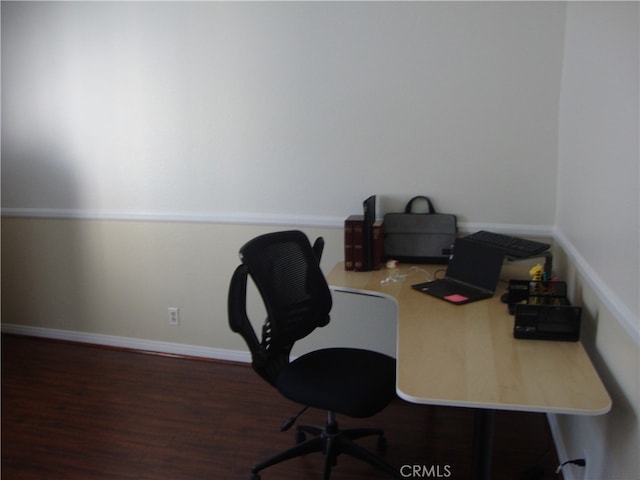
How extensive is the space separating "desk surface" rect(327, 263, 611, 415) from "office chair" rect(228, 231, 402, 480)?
0.95 ft

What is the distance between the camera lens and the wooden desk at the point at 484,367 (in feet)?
4.51

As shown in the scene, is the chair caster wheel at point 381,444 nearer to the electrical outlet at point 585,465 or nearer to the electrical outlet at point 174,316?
the electrical outlet at point 585,465

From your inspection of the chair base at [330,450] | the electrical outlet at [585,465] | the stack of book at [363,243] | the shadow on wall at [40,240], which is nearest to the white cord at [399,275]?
the stack of book at [363,243]

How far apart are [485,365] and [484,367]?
0.02 meters

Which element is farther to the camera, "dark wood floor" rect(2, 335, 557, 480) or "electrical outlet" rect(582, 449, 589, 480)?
"dark wood floor" rect(2, 335, 557, 480)

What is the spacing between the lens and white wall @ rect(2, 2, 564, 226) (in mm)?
2619

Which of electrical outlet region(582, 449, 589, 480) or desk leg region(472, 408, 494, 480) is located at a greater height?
desk leg region(472, 408, 494, 480)

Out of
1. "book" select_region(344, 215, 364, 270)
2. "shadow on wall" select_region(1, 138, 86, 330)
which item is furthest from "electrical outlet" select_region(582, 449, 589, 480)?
"shadow on wall" select_region(1, 138, 86, 330)

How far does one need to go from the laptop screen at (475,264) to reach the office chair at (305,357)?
53cm

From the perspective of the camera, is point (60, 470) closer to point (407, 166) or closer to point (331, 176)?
point (331, 176)

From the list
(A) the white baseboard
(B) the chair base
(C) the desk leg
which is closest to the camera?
(C) the desk leg

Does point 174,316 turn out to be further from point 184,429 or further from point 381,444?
point 381,444

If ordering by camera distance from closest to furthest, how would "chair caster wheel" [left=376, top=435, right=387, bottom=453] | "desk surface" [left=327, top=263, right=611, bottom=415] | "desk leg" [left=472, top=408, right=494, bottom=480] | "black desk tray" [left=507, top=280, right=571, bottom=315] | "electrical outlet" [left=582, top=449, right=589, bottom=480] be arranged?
"desk surface" [left=327, top=263, right=611, bottom=415]
"desk leg" [left=472, top=408, right=494, bottom=480]
"electrical outlet" [left=582, top=449, right=589, bottom=480]
"black desk tray" [left=507, top=280, right=571, bottom=315]
"chair caster wheel" [left=376, top=435, right=387, bottom=453]

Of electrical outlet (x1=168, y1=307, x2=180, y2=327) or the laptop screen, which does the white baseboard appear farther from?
the laptop screen
